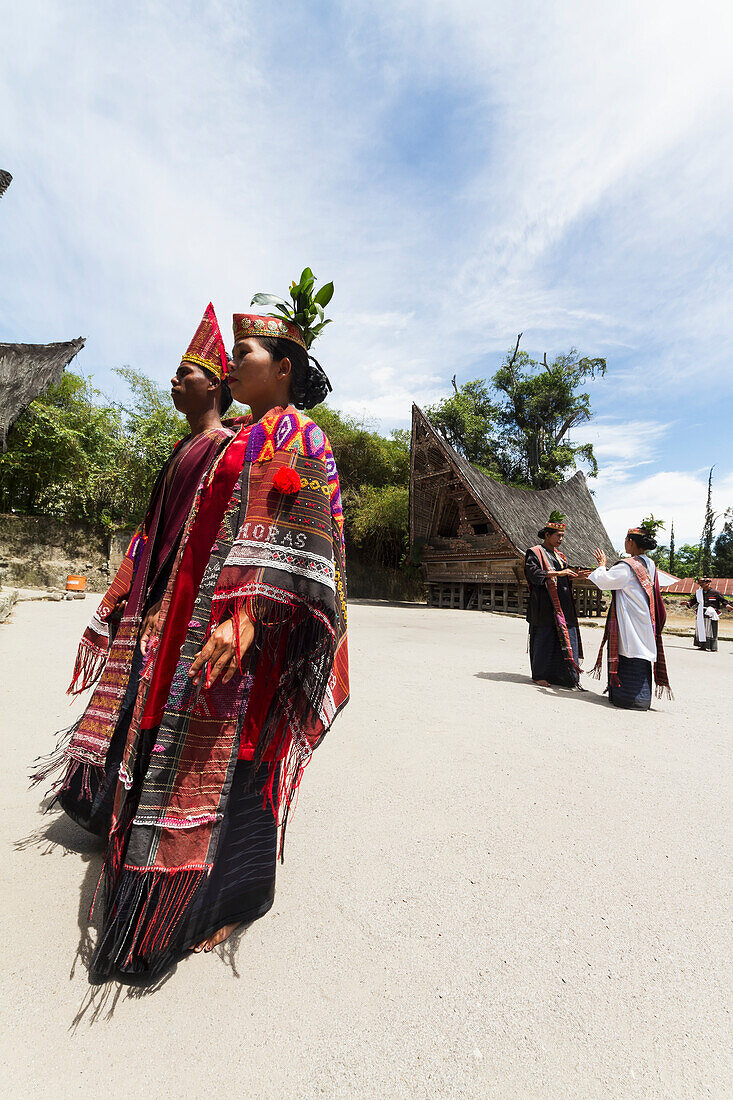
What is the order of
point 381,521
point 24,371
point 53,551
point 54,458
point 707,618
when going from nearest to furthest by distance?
point 707,618 < point 24,371 < point 53,551 < point 54,458 < point 381,521

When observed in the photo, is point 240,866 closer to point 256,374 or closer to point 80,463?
point 256,374

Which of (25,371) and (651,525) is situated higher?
(25,371)

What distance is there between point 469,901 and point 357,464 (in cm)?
2416

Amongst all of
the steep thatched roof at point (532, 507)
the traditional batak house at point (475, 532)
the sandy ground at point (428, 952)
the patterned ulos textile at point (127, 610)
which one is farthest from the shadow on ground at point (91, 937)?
the steep thatched roof at point (532, 507)

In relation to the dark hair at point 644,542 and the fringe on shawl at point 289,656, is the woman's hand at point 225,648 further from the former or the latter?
the dark hair at point 644,542

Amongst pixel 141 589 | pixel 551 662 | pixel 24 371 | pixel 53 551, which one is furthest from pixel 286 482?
pixel 24 371

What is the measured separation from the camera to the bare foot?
1397 millimetres

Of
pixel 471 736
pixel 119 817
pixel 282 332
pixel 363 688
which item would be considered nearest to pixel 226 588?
pixel 119 817

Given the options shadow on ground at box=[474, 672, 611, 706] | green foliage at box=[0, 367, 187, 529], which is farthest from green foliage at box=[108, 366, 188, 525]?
shadow on ground at box=[474, 672, 611, 706]

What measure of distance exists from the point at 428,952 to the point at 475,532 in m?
18.2

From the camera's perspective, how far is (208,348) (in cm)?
206

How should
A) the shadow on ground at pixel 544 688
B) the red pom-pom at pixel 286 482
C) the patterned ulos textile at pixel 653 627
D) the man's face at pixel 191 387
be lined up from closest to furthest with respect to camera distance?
the red pom-pom at pixel 286 482 → the man's face at pixel 191 387 → the patterned ulos textile at pixel 653 627 → the shadow on ground at pixel 544 688

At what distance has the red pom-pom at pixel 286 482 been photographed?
1.35 m

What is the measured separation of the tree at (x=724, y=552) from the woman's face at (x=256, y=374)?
49113mm
